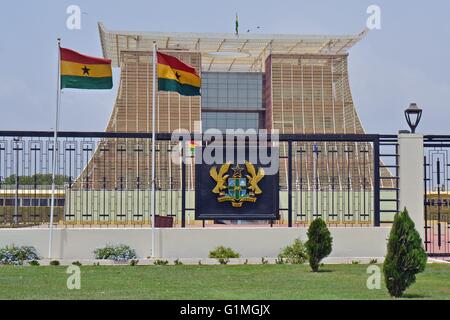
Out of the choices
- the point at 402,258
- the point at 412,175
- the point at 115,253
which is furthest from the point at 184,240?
the point at 402,258

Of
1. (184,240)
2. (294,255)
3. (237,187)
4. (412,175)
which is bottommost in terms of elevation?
(294,255)

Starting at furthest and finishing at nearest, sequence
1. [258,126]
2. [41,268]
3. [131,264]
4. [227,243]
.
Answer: [258,126] < [227,243] < [131,264] < [41,268]

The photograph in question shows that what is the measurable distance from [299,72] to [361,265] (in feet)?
212

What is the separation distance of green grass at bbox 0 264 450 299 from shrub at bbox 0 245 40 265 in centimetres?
78

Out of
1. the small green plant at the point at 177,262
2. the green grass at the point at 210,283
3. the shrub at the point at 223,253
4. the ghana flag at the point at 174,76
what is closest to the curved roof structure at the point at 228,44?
the ghana flag at the point at 174,76

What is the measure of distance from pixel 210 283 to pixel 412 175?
7010mm

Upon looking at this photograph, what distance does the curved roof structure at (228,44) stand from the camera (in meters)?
67.6

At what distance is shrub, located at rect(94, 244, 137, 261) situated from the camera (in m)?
16.8

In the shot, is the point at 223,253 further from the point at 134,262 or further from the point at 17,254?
the point at 17,254

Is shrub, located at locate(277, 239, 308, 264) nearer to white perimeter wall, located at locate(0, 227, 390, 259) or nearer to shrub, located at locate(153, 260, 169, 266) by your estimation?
white perimeter wall, located at locate(0, 227, 390, 259)

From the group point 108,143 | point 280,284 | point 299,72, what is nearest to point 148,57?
point 299,72

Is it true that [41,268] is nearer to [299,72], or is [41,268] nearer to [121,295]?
[121,295]

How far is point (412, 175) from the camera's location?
59.5ft

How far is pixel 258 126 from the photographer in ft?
285
